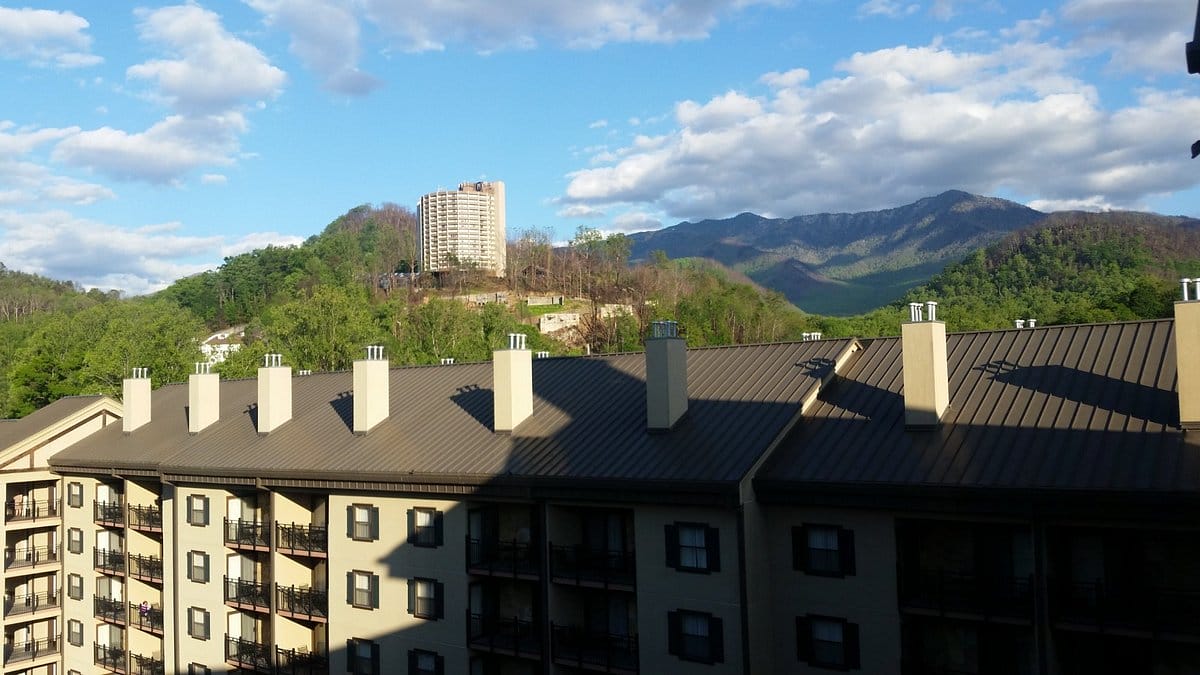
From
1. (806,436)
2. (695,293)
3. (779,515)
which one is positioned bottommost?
(779,515)

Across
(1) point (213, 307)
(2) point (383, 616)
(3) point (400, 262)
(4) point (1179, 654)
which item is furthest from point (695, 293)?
(4) point (1179, 654)

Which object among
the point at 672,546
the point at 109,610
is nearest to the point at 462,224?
the point at 109,610

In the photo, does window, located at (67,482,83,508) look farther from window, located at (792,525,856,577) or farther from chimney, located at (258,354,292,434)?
window, located at (792,525,856,577)

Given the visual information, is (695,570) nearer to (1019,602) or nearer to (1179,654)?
(1019,602)

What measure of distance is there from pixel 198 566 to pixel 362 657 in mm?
9689

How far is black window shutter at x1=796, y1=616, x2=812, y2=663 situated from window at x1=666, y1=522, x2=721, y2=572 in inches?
96.0

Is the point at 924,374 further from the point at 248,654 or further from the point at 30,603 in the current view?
the point at 30,603

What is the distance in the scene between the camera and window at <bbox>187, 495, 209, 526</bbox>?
1376 inches

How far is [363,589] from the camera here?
29.8 meters

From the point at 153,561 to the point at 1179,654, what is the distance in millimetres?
36752

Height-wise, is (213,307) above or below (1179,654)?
above

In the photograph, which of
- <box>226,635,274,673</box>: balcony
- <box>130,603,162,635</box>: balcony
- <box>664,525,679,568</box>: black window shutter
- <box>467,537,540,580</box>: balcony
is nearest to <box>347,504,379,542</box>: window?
<box>467,537,540,580</box>: balcony

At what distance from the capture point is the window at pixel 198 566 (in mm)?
34875

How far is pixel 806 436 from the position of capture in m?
24.3
